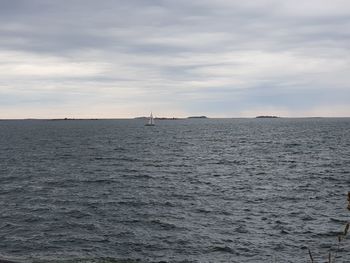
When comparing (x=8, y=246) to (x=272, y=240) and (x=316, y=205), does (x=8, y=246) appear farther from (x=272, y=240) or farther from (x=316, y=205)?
(x=316, y=205)

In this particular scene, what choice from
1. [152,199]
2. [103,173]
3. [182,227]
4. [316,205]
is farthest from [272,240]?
[103,173]

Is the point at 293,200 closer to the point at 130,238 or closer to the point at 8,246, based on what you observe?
the point at 130,238

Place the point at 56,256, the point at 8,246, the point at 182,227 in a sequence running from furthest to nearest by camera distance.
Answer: the point at 182,227 → the point at 8,246 → the point at 56,256

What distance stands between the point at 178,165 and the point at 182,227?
41795 millimetres

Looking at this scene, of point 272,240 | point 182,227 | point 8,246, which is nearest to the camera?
point 8,246

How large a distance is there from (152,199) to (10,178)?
2246cm

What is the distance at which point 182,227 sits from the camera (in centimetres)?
3041

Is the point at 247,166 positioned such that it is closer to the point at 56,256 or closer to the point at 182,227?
the point at 182,227

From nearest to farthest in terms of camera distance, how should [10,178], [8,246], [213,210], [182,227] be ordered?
[8,246], [182,227], [213,210], [10,178]

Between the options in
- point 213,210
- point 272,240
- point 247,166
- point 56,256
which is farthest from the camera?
point 247,166

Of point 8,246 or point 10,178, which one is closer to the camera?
point 8,246

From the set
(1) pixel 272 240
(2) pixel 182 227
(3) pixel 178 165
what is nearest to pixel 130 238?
(2) pixel 182 227

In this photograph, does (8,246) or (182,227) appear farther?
(182,227)

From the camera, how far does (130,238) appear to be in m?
27.6
